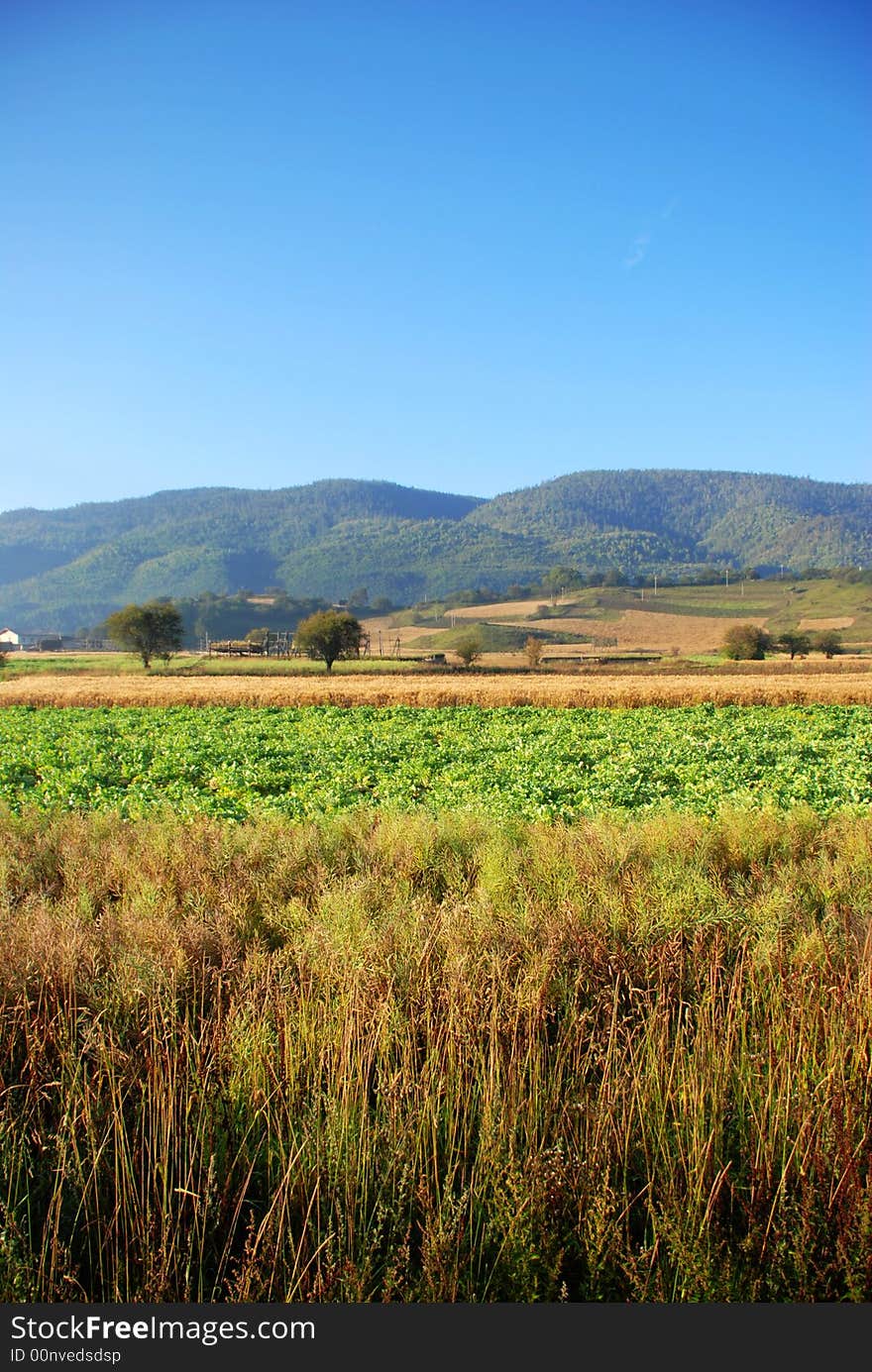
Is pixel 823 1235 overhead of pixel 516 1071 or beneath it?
beneath

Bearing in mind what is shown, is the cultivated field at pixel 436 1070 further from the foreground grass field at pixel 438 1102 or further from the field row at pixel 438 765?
the field row at pixel 438 765

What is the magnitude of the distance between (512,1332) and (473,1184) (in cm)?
68

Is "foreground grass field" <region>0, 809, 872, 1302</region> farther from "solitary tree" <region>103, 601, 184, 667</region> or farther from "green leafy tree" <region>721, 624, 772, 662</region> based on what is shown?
"solitary tree" <region>103, 601, 184, 667</region>

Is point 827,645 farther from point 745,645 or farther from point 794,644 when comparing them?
point 745,645

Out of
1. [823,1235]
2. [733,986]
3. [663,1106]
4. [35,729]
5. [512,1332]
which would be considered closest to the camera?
[512,1332]

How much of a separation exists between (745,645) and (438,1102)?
110m

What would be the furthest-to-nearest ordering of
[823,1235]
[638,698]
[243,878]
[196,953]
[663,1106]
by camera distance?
1. [638,698]
2. [243,878]
3. [196,953]
4. [663,1106]
5. [823,1235]

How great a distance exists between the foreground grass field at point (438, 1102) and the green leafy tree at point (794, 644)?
116239mm

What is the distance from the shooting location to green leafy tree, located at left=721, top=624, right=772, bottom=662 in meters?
105

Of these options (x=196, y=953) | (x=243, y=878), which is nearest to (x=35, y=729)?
(x=243, y=878)

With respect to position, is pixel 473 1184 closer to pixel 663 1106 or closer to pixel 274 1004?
pixel 663 1106

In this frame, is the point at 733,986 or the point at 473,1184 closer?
the point at 473,1184

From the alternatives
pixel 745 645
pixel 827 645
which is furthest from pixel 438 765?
pixel 827 645

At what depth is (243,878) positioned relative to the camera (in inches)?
289
